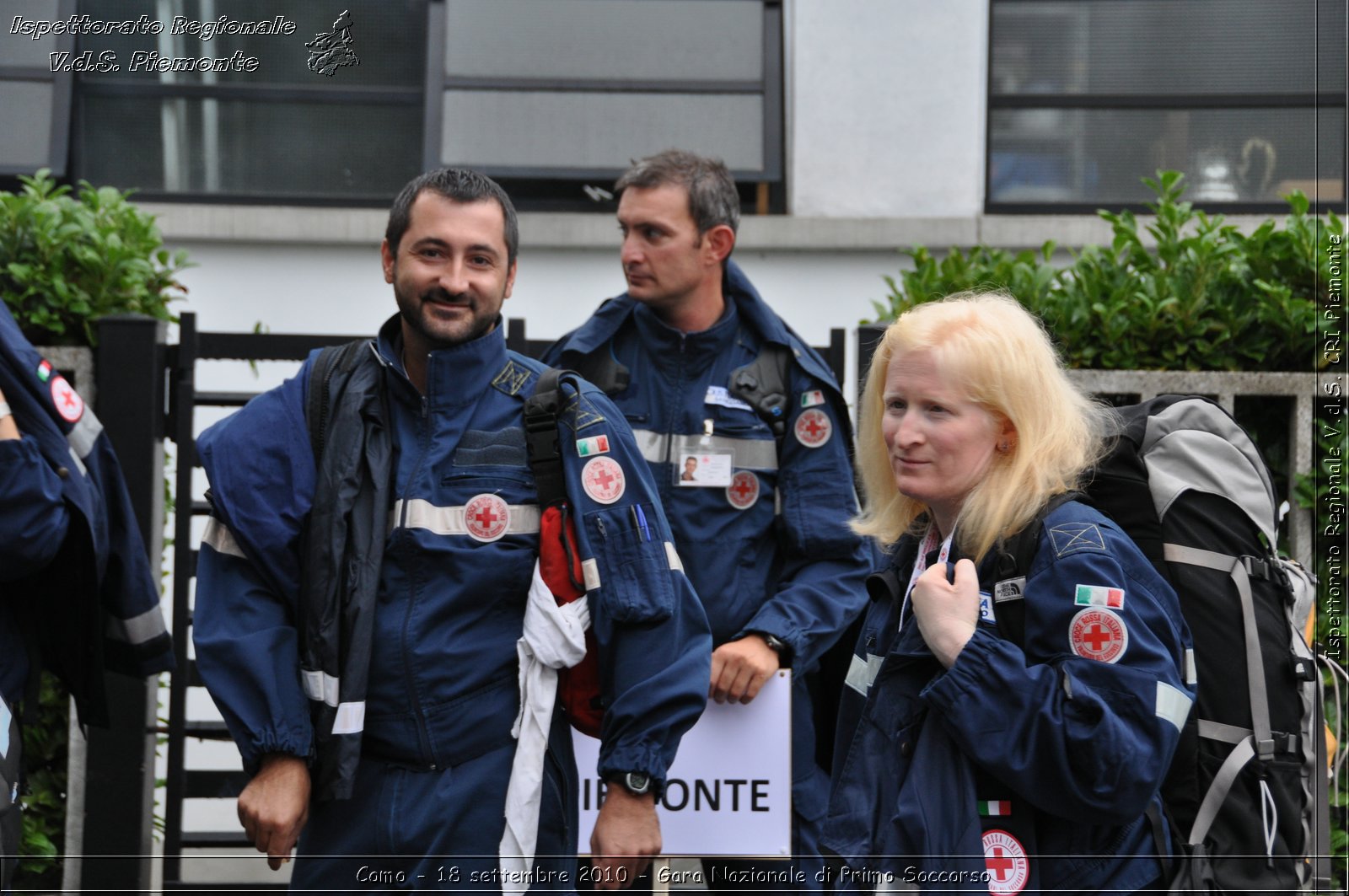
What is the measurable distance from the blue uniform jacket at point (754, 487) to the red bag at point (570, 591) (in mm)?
866

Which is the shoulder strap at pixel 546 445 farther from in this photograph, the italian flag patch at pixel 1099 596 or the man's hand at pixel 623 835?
the italian flag patch at pixel 1099 596

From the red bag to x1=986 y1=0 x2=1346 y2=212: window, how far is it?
221 inches

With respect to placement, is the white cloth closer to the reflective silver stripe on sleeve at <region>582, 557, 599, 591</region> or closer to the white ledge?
the reflective silver stripe on sleeve at <region>582, 557, 599, 591</region>

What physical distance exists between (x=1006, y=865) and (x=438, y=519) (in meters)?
1.43

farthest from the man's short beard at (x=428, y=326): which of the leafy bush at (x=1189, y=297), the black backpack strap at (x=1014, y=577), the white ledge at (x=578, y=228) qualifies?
the white ledge at (x=578, y=228)

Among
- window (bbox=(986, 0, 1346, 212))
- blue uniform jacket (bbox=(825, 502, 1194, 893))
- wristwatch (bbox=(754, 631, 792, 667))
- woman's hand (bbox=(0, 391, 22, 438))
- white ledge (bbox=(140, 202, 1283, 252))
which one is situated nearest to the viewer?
blue uniform jacket (bbox=(825, 502, 1194, 893))

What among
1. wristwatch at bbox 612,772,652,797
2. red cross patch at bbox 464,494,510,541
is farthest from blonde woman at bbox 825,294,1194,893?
red cross patch at bbox 464,494,510,541

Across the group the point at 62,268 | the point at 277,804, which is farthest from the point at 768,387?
the point at 62,268

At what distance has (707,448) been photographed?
406 cm

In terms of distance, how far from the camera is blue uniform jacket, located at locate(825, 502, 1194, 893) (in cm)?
235

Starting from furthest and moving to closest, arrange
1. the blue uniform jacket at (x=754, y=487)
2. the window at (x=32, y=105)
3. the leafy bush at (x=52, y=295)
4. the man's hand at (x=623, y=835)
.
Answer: the window at (x=32, y=105)
the leafy bush at (x=52, y=295)
the blue uniform jacket at (x=754, y=487)
the man's hand at (x=623, y=835)

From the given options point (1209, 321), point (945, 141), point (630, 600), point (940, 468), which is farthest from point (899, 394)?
point (945, 141)

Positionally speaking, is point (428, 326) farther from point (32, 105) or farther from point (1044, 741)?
point (32, 105)

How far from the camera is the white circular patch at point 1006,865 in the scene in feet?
7.99
